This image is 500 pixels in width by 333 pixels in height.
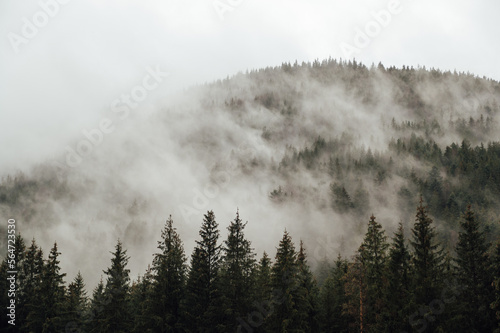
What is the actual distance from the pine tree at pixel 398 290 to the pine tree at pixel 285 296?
7269mm

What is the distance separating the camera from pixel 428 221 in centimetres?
3191

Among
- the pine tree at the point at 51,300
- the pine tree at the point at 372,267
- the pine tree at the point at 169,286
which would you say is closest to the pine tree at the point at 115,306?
the pine tree at the point at 169,286

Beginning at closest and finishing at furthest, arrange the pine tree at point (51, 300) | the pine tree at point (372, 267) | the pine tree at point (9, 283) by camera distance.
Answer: the pine tree at point (372, 267), the pine tree at point (51, 300), the pine tree at point (9, 283)

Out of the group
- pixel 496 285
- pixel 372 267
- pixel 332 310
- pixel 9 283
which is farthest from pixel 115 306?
pixel 496 285

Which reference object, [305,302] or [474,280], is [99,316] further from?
[474,280]

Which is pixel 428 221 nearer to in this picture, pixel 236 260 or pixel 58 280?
pixel 236 260

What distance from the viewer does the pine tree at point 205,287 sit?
34.8m

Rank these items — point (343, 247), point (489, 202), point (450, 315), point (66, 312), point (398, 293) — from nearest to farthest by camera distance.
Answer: point (450, 315) < point (398, 293) < point (66, 312) < point (489, 202) < point (343, 247)

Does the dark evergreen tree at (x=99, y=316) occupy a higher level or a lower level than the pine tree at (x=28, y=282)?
lower

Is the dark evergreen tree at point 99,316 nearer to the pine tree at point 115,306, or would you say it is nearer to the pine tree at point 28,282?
the pine tree at point 115,306

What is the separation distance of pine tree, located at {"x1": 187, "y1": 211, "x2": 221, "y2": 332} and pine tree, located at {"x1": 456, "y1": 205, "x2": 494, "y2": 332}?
19301 millimetres

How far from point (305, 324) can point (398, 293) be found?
8.29 meters

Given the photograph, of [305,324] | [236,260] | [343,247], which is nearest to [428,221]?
[305,324]

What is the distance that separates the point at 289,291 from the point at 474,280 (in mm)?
14839
